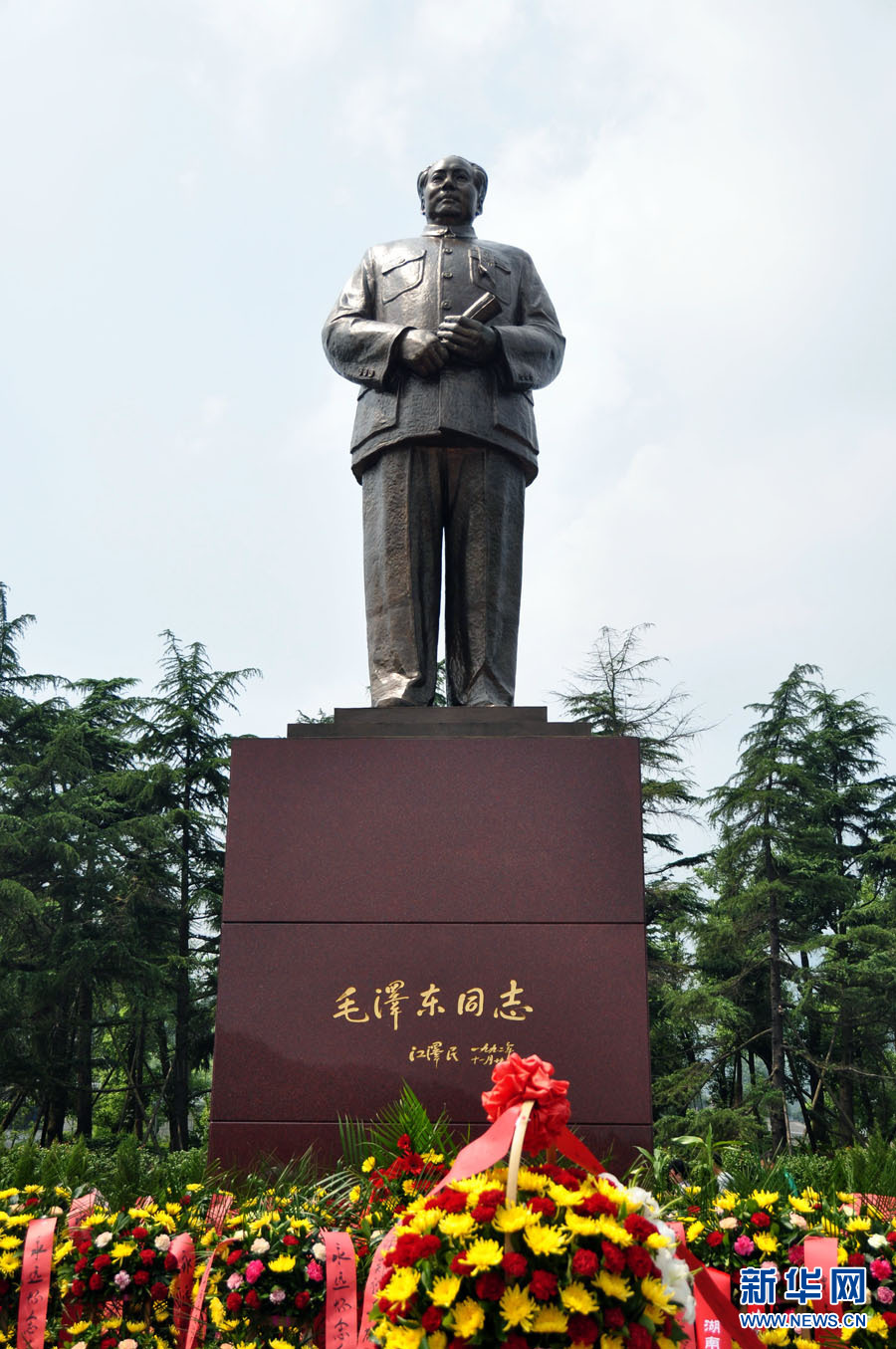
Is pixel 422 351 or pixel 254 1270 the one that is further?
pixel 422 351

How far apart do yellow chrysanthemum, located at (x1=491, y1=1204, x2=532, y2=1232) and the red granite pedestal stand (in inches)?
72.3

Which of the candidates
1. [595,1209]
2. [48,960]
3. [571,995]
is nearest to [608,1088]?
[571,995]

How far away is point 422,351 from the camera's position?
4273mm

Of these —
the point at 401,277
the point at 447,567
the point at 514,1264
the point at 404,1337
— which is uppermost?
the point at 401,277

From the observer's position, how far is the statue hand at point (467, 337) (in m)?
4.28

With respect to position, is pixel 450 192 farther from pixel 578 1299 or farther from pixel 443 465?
pixel 578 1299

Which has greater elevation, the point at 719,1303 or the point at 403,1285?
the point at 403,1285

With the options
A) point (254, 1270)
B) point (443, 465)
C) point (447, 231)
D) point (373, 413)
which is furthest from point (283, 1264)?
point (447, 231)

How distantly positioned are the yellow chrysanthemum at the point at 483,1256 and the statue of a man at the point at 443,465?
274 centimetres

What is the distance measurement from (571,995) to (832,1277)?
1408mm

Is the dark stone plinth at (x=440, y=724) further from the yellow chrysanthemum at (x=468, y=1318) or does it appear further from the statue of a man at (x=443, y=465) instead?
the yellow chrysanthemum at (x=468, y=1318)

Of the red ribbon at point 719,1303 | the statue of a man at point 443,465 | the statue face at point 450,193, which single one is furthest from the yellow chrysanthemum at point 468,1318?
the statue face at point 450,193

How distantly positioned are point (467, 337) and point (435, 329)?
0.20 metres

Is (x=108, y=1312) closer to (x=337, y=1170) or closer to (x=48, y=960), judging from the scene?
(x=337, y=1170)
